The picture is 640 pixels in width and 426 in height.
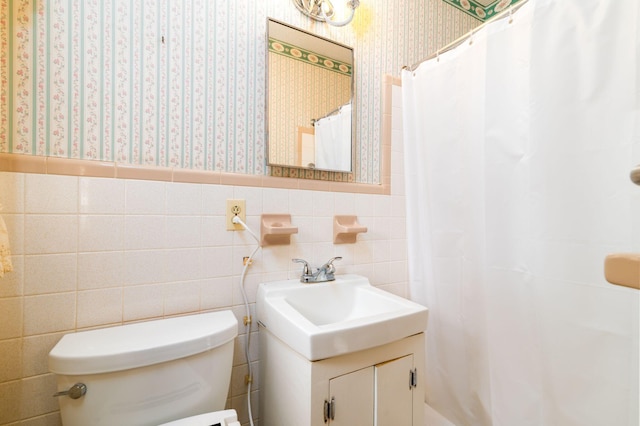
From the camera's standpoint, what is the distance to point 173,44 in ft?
3.18

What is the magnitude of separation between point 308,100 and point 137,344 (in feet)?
3.50

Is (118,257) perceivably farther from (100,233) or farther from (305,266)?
(305,266)

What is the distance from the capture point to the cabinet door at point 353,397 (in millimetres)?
775

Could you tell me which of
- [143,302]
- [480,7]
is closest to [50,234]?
[143,302]

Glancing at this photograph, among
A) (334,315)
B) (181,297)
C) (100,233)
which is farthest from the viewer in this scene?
(334,315)

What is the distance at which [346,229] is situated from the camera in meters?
1.23

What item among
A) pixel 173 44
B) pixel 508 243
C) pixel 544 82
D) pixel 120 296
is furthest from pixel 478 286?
pixel 173 44

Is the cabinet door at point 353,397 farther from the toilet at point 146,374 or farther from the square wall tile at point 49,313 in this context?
the square wall tile at point 49,313

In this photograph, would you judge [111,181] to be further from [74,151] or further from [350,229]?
[350,229]

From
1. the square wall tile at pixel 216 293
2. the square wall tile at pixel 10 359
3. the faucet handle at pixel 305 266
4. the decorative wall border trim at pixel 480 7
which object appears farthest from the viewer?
the decorative wall border trim at pixel 480 7

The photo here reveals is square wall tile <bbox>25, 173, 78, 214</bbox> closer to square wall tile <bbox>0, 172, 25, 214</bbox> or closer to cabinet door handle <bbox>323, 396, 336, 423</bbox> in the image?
square wall tile <bbox>0, 172, 25, 214</bbox>

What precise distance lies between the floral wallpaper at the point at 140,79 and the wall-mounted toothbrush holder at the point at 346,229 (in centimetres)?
43

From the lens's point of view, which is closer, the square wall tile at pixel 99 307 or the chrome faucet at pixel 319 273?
the square wall tile at pixel 99 307

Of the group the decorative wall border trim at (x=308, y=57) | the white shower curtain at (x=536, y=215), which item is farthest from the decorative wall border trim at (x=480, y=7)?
the decorative wall border trim at (x=308, y=57)
